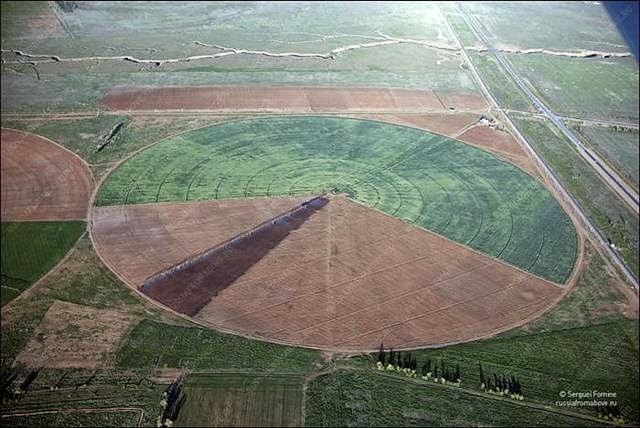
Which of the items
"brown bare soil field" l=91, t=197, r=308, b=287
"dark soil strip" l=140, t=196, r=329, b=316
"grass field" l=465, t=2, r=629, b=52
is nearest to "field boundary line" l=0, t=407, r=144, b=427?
"dark soil strip" l=140, t=196, r=329, b=316

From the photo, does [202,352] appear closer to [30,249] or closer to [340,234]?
[340,234]

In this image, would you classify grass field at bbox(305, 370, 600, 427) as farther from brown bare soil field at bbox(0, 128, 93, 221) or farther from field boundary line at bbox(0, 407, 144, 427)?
brown bare soil field at bbox(0, 128, 93, 221)

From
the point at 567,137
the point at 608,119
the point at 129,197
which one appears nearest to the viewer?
the point at 129,197

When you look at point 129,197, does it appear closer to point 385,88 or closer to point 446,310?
point 446,310

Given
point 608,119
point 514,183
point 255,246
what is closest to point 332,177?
point 255,246

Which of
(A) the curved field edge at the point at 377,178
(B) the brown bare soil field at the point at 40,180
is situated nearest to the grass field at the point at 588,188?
(A) the curved field edge at the point at 377,178
